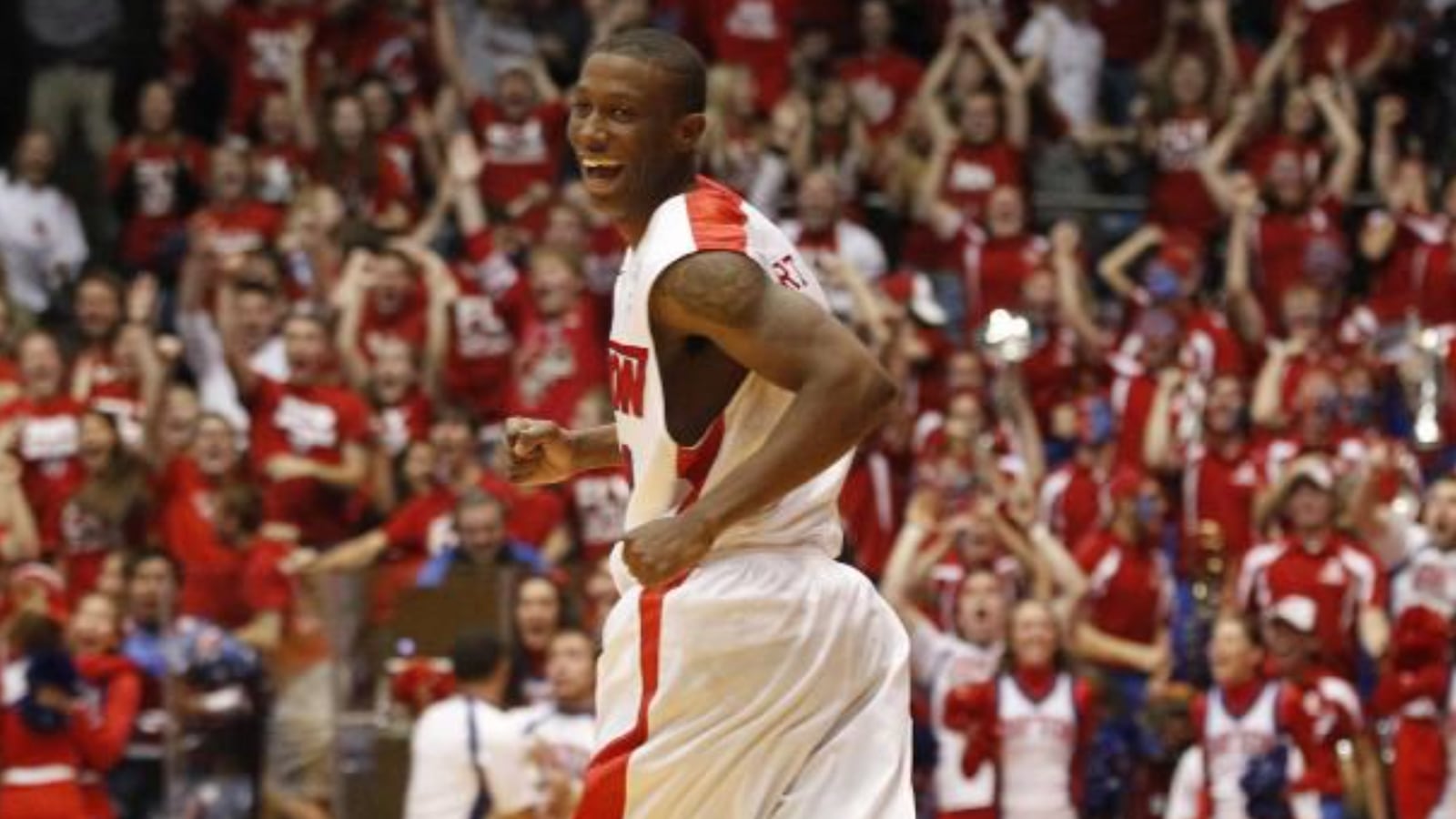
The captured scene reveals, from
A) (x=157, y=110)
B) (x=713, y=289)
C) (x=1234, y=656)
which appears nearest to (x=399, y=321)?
(x=157, y=110)

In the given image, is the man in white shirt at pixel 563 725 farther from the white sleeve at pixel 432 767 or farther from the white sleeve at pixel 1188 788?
the white sleeve at pixel 1188 788

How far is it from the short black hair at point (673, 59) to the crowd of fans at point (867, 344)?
480 centimetres

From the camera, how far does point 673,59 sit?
224 inches

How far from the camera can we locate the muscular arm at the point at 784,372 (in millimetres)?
5336

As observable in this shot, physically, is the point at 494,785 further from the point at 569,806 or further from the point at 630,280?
the point at 630,280

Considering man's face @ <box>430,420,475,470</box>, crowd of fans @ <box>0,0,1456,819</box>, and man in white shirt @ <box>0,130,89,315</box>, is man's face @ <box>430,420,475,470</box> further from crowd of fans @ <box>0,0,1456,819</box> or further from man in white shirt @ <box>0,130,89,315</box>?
man in white shirt @ <box>0,130,89,315</box>

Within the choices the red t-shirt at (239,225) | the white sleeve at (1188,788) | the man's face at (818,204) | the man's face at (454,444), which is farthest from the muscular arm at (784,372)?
the red t-shirt at (239,225)

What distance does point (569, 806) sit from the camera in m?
10.1

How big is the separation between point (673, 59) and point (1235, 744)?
20.2ft

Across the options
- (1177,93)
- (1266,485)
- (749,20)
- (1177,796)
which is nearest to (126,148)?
(749,20)

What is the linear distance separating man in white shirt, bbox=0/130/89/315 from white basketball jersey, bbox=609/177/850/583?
11.2 metres

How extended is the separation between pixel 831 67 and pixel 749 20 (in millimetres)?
694

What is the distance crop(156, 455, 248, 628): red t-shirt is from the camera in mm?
12219

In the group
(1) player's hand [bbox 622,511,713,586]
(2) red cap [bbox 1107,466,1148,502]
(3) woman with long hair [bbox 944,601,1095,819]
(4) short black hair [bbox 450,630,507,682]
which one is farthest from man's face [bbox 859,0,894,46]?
(1) player's hand [bbox 622,511,713,586]
